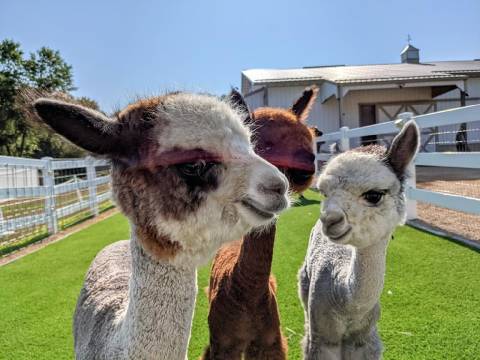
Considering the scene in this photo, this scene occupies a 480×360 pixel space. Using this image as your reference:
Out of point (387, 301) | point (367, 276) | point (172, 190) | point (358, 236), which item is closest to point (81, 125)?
point (172, 190)

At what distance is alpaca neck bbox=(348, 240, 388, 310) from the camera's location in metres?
2.20

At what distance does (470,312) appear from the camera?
3.47 metres

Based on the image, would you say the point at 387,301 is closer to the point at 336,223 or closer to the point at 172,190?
the point at 336,223

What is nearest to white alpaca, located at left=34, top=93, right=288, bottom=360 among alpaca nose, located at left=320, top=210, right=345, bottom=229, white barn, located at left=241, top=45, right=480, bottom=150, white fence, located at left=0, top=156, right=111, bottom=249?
alpaca nose, located at left=320, top=210, right=345, bottom=229

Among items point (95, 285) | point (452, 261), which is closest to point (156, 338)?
point (95, 285)

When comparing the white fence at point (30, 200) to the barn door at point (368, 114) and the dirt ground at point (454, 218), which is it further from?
the barn door at point (368, 114)

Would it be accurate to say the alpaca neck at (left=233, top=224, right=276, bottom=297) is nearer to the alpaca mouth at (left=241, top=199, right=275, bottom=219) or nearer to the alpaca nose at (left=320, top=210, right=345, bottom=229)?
the alpaca nose at (left=320, top=210, right=345, bottom=229)

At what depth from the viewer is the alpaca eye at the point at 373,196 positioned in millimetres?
2156

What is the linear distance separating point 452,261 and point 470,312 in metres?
1.39

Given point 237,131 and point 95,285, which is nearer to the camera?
point 237,131

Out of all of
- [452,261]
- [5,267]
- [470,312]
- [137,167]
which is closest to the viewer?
[137,167]

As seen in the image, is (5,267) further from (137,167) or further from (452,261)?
(452,261)

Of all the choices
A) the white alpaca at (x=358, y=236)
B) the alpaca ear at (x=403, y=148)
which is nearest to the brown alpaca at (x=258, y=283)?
the white alpaca at (x=358, y=236)

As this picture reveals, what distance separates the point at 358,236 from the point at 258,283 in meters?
0.60
